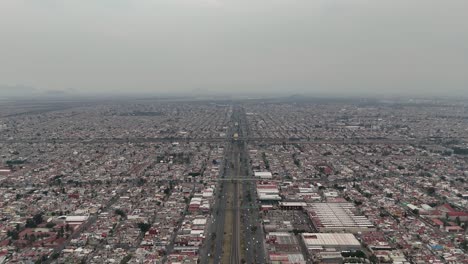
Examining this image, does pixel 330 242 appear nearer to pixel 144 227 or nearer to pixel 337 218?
pixel 337 218

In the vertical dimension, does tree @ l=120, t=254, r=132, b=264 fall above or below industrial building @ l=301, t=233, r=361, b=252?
below

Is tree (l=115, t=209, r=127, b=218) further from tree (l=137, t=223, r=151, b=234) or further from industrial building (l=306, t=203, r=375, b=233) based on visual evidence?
industrial building (l=306, t=203, r=375, b=233)

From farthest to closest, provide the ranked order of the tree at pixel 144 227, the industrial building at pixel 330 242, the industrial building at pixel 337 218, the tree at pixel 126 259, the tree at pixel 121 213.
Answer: the tree at pixel 121 213 < the tree at pixel 144 227 < the industrial building at pixel 337 218 < the industrial building at pixel 330 242 < the tree at pixel 126 259

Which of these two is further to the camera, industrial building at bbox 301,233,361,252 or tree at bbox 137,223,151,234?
tree at bbox 137,223,151,234

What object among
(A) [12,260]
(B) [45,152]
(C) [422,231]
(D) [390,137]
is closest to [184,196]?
(A) [12,260]

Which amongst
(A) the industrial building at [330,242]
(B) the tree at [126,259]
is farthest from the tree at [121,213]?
(A) the industrial building at [330,242]

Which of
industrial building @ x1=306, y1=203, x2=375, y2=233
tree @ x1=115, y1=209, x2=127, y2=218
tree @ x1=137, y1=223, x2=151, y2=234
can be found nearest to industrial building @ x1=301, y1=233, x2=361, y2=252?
industrial building @ x1=306, y1=203, x2=375, y2=233

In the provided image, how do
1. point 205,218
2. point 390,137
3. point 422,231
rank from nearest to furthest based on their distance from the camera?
point 422,231 < point 205,218 < point 390,137

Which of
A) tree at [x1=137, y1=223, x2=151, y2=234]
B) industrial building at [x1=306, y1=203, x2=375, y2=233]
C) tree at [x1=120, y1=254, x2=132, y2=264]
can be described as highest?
industrial building at [x1=306, y1=203, x2=375, y2=233]

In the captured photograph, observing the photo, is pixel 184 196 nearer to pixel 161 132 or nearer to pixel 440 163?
pixel 440 163

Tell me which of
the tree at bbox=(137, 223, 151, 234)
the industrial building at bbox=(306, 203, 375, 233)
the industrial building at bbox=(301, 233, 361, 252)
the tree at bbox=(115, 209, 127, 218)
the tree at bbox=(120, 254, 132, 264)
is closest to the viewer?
the tree at bbox=(120, 254, 132, 264)

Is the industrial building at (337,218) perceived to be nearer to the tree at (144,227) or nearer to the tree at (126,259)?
A: the tree at (144,227)
